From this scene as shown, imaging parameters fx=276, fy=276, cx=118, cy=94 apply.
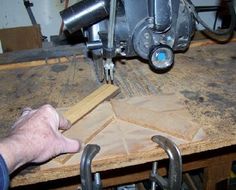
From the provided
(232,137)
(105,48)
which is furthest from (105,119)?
(232,137)

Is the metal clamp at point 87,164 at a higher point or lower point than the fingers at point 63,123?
lower

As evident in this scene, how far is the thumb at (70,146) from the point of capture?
613 mm

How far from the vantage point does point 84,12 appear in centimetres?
83

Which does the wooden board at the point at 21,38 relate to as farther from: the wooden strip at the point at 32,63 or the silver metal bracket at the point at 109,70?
the silver metal bracket at the point at 109,70

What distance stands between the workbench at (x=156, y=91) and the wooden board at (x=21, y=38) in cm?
102

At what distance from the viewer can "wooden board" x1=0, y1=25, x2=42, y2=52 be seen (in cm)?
201

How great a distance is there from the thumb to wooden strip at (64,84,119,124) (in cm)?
10

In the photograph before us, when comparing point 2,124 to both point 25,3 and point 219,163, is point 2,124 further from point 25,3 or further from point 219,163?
point 25,3

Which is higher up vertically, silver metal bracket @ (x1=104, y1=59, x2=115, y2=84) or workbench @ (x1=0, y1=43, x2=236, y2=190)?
silver metal bracket @ (x1=104, y1=59, x2=115, y2=84)

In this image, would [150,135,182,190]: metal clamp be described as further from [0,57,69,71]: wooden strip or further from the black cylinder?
[0,57,69,71]: wooden strip

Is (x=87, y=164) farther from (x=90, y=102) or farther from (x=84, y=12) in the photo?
(x=84, y=12)

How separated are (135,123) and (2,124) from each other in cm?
35

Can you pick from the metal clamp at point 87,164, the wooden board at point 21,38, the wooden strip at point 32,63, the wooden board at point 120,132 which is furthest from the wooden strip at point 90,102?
the wooden board at point 21,38

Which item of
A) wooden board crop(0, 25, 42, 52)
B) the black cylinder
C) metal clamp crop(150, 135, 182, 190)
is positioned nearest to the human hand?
metal clamp crop(150, 135, 182, 190)
